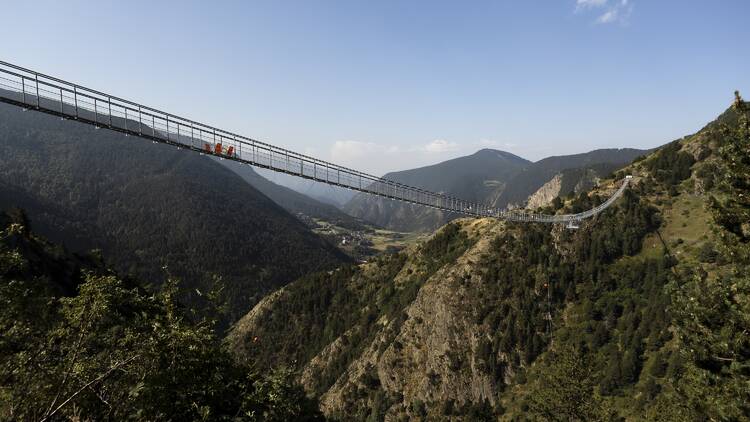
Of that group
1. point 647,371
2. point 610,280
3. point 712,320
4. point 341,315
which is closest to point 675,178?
point 610,280

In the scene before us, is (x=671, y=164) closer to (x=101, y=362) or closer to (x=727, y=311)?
(x=727, y=311)

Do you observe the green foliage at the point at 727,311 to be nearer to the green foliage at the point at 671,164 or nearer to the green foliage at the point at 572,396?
the green foliage at the point at 572,396

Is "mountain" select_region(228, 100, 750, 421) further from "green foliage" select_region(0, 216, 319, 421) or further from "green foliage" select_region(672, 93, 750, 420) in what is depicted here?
"green foliage" select_region(0, 216, 319, 421)

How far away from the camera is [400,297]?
4427 inches

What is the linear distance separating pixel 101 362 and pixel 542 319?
268 feet

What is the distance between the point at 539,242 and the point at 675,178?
33.1 metres

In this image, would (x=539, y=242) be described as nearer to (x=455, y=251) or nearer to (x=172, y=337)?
(x=455, y=251)

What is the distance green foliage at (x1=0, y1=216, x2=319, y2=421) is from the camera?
390 inches

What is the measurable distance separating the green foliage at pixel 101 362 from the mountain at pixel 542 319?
118 ft

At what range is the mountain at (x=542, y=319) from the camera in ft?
190

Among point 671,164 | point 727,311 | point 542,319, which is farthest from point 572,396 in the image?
point 671,164

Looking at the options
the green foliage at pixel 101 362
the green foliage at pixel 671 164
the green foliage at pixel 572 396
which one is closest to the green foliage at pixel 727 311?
the green foliage at pixel 572 396

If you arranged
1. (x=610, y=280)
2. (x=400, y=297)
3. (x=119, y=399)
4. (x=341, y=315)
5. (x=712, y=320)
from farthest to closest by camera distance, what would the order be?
(x=341, y=315), (x=400, y=297), (x=610, y=280), (x=712, y=320), (x=119, y=399)

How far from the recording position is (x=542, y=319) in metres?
80.1
